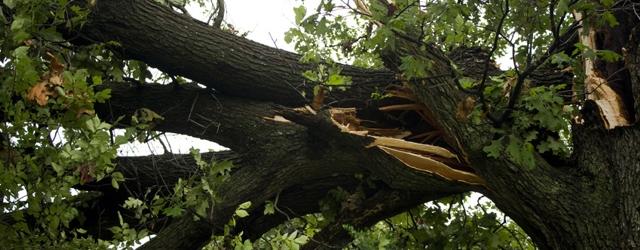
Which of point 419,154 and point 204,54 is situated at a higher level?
point 204,54

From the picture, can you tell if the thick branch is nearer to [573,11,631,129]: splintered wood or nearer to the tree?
Result: the tree

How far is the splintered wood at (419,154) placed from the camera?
421 cm

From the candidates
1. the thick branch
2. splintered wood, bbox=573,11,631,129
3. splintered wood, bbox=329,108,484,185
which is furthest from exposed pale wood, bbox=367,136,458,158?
splintered wood, bbox=573,11,631,129

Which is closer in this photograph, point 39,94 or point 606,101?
point 39,94

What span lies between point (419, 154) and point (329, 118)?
0.60 meters

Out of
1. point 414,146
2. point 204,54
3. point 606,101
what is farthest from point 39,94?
point 606,101

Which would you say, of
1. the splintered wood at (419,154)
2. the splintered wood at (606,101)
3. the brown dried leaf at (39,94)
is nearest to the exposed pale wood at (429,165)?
the splintered wood at (419,154)

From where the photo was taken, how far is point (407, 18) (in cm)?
324

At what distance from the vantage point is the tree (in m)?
3.41

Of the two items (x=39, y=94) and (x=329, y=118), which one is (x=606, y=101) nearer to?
(x=329, y=118)

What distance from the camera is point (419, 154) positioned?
430 centimetres

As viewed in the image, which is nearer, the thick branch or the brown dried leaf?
the brown dried leaf

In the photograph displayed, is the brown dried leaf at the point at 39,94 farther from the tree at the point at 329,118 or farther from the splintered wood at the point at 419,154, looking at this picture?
the splintered wood at the point at 419,154

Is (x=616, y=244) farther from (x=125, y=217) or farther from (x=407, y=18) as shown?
(x=125, y=217)
